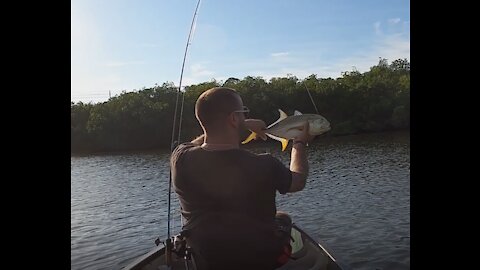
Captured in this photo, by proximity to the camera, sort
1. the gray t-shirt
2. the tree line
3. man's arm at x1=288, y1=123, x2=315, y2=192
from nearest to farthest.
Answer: the gray t-shirt < man's arm at x1=288, y1=123, x2=315, y2=192 < the tree line

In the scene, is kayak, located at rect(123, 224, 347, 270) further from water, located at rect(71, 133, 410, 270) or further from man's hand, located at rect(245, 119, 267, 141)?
man's hand, located at rect(245, 119, 267, 141)

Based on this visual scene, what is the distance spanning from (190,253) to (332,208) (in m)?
10.4

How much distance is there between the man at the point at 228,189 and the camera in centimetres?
233

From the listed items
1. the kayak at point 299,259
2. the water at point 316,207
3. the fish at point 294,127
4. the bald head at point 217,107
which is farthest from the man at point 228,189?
the water at point 316,207

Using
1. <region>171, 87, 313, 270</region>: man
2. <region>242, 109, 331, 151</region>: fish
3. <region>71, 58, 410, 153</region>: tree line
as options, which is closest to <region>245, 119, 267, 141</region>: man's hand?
<region>242, 109, 331, 151</region>: fish

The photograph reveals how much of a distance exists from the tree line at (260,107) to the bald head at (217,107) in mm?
3090

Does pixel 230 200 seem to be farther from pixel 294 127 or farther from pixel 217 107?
pixel 294 127

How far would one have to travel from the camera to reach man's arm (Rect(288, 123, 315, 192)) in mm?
2424

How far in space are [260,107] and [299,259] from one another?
6.26 meters

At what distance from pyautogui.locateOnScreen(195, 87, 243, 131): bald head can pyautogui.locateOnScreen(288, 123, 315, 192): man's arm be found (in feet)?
1.28

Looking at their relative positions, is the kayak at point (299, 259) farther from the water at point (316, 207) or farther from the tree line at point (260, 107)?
the tree line at point (260, 107)

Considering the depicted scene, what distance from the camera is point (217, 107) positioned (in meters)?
2.44
